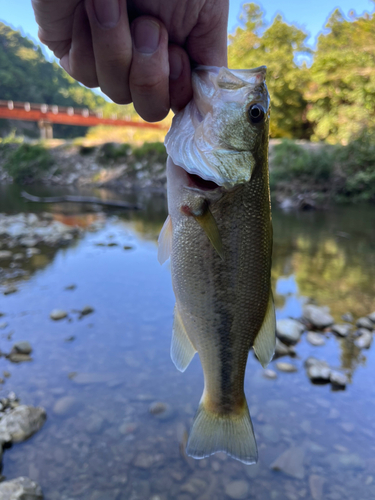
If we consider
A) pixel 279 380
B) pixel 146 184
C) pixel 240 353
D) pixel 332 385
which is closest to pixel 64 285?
pixel 279 380

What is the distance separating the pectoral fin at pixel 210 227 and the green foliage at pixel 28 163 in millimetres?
A: 30776

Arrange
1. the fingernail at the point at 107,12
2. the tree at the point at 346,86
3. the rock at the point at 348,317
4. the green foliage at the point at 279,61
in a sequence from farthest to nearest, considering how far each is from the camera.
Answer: the green foliage at the point at 279,61 < the tree at the point at 346,86 < the rock at the point at 348,317 < the fingernail at the point at 107,12

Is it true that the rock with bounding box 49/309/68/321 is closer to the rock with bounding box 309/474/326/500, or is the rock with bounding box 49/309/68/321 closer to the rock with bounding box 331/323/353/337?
the rock with bounding box 309/474/326/500

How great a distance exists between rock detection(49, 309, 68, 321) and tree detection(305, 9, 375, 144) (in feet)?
65.9

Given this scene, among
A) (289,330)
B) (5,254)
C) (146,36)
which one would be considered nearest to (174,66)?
(146,36)

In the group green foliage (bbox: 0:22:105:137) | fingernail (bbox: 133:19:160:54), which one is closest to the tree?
fingernail (bbox: 133:19:160:54)

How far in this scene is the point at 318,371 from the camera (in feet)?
13.1

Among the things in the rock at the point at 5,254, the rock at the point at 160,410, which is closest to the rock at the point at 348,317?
the rock at the point at 160,410

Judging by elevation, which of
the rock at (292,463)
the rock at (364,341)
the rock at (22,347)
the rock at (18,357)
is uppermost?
the rock at (22,347)

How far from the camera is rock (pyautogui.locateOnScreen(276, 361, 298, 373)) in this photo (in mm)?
4094

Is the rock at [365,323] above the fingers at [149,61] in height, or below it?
below

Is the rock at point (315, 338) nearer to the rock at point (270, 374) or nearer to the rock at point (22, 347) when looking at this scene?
the rock at point (270, 374)

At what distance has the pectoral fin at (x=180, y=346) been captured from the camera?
6.21 feet

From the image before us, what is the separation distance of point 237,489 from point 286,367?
1.64m
